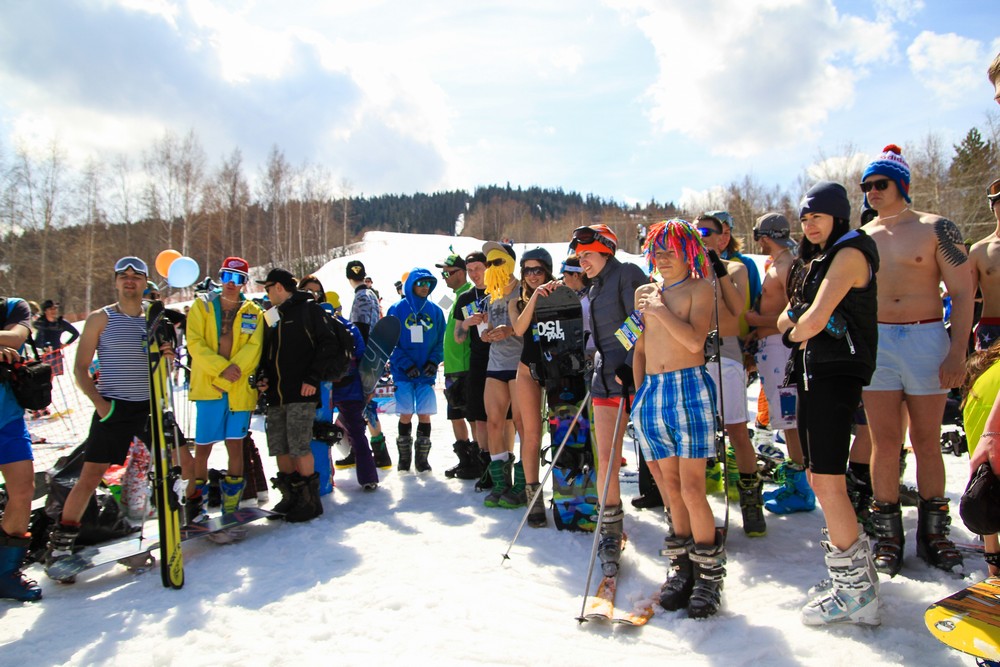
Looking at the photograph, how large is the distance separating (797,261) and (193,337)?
15.1ft

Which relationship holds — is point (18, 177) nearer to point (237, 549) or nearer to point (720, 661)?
point (237, 549)

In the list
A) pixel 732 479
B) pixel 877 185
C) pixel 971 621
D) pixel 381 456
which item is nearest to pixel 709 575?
pixel 971 621

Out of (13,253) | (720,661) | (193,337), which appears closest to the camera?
(720,661)

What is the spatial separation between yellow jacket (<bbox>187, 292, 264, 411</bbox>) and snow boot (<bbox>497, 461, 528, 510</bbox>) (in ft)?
7.75

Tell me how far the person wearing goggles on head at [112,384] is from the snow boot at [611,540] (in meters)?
3.40

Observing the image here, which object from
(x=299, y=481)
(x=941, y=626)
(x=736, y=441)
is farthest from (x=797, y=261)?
(x=299, y=481)

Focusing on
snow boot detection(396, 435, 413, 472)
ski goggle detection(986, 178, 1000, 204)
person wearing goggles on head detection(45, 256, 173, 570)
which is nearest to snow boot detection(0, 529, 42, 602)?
person wearing goggles on head detection(45, 256, 173, 570)

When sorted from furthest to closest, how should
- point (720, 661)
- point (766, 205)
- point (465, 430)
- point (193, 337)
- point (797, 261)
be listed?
point (766, 205), point (465, 430), point (193, 337), point (797, 261), point (720, 661)

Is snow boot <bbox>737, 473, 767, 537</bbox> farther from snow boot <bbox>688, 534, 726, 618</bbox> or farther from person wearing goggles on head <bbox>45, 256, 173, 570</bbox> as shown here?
person wearing goggles on head <bbox>45, 256, 173, 570</bbox>

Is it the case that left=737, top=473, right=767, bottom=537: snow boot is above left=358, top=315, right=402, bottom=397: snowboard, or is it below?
below

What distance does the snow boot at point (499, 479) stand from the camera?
Answer: 533 cm

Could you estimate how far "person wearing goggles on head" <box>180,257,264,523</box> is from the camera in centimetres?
491

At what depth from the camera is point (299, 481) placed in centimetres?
507

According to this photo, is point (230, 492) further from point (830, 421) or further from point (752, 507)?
point (830, 421)
